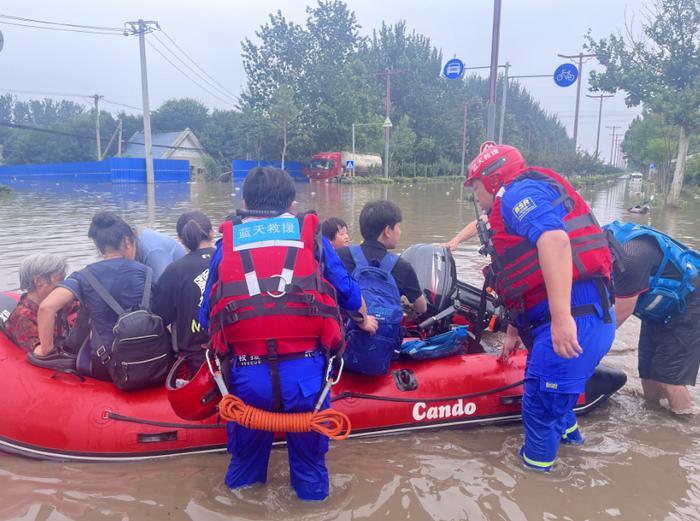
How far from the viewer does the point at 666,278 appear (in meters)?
3.32

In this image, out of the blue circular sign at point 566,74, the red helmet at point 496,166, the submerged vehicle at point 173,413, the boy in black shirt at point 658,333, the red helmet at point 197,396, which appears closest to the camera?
the red helmet at point 197,396

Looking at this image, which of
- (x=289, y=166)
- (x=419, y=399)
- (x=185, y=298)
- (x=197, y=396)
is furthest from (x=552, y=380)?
(x=289, y=166)

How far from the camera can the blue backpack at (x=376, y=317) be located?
3.16m

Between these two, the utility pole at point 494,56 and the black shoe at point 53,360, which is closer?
the black shoe at point 53,360

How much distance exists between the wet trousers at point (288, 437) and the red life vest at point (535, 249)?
1.11 metres

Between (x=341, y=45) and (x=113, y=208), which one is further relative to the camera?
(x=341, y=45)

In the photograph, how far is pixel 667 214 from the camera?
56.9 feet

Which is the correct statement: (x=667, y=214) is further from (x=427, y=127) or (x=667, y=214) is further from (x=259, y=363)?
(x=427, y=127)

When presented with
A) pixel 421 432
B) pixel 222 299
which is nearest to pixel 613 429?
pixel 421 432

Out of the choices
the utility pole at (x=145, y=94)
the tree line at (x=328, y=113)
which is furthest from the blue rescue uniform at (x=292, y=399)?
the tree line at (x=328, y=113)

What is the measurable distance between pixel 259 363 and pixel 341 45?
5126 cm

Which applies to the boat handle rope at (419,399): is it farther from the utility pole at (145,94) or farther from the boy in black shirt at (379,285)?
the utility pole at (145,94)

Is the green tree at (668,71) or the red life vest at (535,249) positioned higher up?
the green tree at (668,71)

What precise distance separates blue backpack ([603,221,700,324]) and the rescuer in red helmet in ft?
2.48
